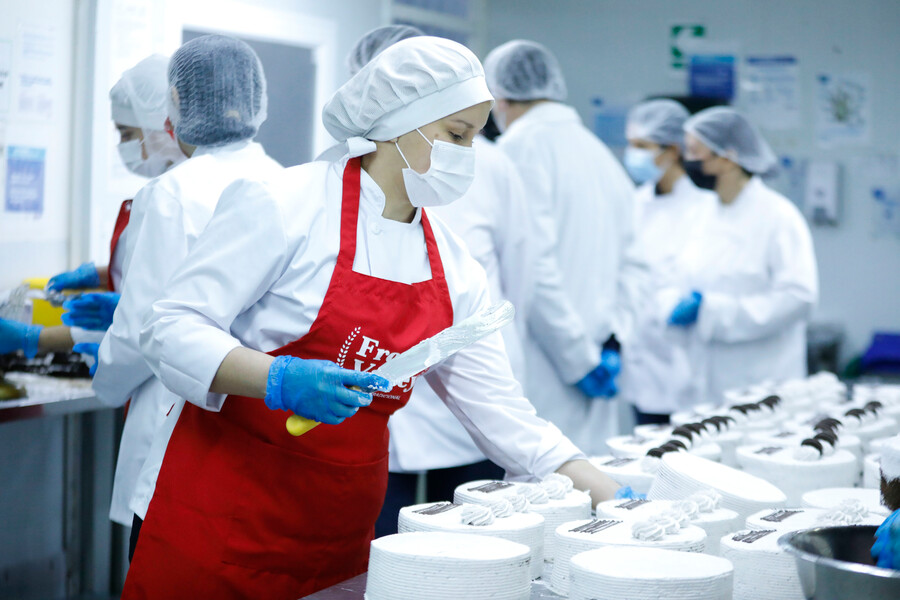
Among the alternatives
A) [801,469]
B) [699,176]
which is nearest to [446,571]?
[801,469]

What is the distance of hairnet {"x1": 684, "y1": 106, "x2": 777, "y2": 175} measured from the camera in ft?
13.3

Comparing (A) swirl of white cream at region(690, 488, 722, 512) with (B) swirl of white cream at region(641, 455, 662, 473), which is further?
(B) swirl of white cream at region(641, 455, 662, 473)

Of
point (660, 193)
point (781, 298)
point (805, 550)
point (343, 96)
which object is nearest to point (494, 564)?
point (805, 550)

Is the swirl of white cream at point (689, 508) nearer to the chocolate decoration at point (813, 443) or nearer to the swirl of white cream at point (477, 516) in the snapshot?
the swirl of white cream at point (477, 516)

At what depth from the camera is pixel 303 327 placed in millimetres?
1497

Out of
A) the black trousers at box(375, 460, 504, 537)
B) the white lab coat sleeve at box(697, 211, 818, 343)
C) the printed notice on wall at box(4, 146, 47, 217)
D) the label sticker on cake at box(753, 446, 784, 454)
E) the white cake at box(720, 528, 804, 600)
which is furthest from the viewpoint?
the white lab coat sleeve at box(697, 211, 818, 343)

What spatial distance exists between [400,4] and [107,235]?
2332 millimetres

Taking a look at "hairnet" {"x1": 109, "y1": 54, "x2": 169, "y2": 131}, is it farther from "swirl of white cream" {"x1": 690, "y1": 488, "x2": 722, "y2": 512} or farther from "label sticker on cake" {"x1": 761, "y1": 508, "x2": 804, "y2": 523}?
"label sticker on cake" {"x1": 761, "y1": 508, "x2": 804, "y2": 523}

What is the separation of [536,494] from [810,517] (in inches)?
16.3

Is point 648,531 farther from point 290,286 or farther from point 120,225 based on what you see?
point 120,225

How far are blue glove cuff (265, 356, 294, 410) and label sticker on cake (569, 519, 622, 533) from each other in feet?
1.48

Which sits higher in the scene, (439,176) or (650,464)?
(439,176)

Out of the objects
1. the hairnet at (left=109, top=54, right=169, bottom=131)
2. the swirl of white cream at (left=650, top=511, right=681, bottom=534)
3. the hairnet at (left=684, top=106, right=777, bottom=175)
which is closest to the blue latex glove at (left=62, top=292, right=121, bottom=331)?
the hairnet at (left=109, top=54, right=169, bottom=131)

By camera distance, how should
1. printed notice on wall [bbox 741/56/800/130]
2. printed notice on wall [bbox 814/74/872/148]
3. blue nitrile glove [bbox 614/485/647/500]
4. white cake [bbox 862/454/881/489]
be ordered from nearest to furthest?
1. blue nitrile glove [bbox 614/485/647/500]
2. white cake [bbox 862/454/881/489]
3. printed notice on wall [bbox 814/74/872/148]
4. printed notice on wall [bbox 741/56/800/130]
